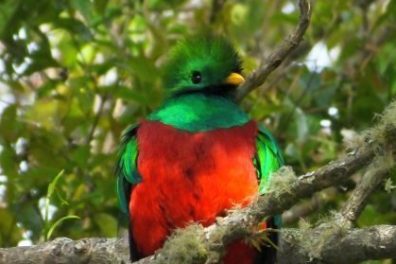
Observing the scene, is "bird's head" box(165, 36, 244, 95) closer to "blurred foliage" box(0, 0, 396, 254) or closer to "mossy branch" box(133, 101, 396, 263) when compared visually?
"blurred foliage" box(0, 0, 396, 254)

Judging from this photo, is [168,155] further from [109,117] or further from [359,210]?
[109,117]

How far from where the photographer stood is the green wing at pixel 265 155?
14.8 ft

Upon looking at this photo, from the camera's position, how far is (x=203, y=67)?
4.84 meters

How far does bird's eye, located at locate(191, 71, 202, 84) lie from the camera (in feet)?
15.9

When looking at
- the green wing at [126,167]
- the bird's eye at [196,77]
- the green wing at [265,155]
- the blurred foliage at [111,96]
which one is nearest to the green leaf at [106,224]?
the blurred foliage at [111,96]

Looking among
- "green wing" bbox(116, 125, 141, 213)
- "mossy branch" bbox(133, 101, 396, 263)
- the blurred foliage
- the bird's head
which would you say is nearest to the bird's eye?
the bird's head

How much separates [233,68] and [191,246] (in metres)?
1.25

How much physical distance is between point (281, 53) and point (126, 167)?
77 cm

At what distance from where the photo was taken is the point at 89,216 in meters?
5.43

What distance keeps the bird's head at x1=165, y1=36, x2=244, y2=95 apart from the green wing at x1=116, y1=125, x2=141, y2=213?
297 mm

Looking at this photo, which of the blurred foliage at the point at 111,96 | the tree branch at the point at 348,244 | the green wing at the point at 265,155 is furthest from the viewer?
the blurred foliage at the point at 111,96

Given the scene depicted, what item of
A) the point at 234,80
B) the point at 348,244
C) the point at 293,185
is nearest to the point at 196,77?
the point at 234,80

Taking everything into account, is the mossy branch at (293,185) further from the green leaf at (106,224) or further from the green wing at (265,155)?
the green leaf at (106,224)

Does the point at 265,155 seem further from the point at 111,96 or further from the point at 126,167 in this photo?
the point at 111,96
